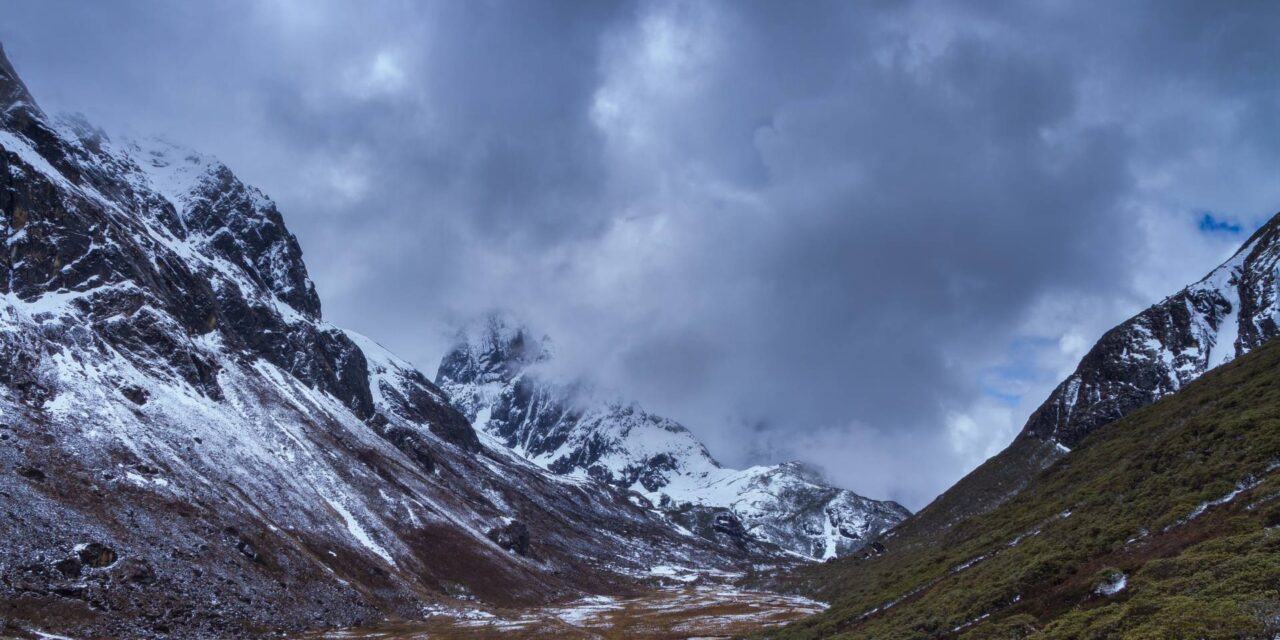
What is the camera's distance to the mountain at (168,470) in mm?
67688

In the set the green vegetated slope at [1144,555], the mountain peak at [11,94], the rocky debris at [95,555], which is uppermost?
the mountain peak at [11,94]

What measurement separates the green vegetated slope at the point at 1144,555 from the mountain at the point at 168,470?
200ft

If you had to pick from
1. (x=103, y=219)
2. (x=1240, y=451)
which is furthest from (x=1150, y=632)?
(x=103, y=219)

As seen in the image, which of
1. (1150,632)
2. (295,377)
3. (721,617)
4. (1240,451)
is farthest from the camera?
(295,377)

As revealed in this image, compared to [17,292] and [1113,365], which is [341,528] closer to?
[17,292]

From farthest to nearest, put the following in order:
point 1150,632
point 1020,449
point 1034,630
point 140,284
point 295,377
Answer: point 295,377 → point 1020,449 → point 140,284 → point 1034,630 → point 1150,632

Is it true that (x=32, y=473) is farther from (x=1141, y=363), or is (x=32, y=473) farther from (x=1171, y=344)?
(x=1171, y=344)

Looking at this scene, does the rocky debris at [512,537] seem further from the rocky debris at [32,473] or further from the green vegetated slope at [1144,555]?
the green vegetated slope at [1144,555]

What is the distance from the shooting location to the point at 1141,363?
496 feet

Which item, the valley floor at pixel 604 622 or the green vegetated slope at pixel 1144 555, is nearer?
the green vegetated slope at pixel 1144 555

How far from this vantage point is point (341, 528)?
406ft

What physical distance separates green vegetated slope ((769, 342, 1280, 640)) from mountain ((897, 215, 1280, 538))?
3366 inches

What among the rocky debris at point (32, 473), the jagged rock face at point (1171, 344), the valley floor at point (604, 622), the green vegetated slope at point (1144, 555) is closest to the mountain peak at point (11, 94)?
the rocky debris at point (32, 473)

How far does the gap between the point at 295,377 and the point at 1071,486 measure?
624 ft
